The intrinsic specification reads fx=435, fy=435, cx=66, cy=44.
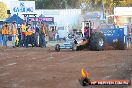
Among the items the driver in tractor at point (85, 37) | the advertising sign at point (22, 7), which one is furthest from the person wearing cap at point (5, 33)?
the advertising sign at point (22, 7)

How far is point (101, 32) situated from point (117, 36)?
1.44 meters

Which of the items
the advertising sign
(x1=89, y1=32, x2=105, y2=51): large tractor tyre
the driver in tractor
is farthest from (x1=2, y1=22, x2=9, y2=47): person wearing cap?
the advertising sign

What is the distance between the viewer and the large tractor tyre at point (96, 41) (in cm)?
2573

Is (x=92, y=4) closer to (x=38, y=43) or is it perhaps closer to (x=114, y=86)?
(x=38, y=43)

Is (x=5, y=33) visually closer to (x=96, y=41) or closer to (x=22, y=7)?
(x=96, y=41)

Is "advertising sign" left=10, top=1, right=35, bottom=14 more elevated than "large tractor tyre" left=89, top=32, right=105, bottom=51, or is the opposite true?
"advertising sign" left=10, top=1, right=35, bottom=14

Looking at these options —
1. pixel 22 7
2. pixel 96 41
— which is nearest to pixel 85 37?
pixel 96 41

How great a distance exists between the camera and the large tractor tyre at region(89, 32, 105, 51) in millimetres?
25734

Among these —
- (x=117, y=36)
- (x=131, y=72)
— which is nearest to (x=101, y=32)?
(x=117, y=36)

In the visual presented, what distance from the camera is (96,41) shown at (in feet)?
84.4

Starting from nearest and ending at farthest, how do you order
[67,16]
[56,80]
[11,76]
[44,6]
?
[56,80]
[11,76]
[67,16]
[44,6]

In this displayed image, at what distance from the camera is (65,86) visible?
1130 cm

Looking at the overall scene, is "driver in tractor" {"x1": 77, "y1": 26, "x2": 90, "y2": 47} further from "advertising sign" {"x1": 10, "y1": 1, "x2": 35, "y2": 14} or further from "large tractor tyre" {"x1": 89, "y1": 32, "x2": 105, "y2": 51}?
"advertising sign" {"x1": 10, "y1": 1, "x2": 35, "y2": 14}

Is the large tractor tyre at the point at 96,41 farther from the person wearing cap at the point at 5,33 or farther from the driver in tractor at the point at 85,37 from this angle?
the person wearing cap at the point at 5,33
